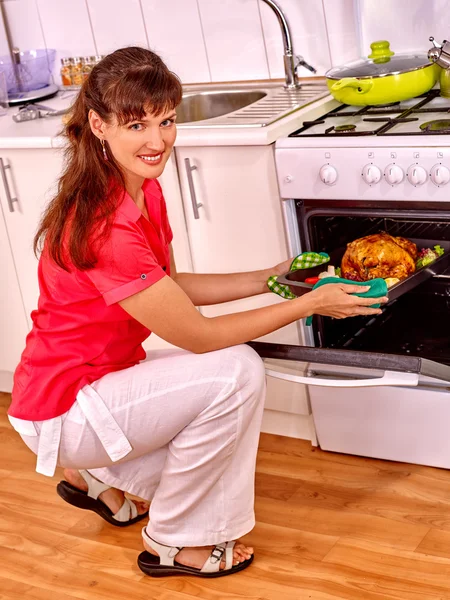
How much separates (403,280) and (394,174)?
0.24m

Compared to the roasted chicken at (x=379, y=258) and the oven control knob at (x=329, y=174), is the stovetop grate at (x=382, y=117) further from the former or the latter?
the roasted chicken at (x=379, y=258)

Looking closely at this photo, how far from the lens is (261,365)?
1.93 meters

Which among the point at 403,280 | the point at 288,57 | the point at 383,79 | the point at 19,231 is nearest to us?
the point at 403,280

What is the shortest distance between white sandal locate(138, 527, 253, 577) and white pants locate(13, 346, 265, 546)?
0.03 metres

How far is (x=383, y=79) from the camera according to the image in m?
2.17

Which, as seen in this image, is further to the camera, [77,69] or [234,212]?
[77,69]

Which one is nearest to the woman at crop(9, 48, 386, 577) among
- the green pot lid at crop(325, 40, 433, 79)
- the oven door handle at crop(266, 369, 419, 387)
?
the oven door handle at crop(266, 369, 419, 387)

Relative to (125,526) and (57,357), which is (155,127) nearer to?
(57,357)

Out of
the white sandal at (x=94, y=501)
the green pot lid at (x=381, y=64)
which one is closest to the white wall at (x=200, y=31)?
the green pot lid at (x=381, y=64)

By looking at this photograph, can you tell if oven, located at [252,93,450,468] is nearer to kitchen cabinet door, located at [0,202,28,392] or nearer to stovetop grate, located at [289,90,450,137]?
stovetop grate, located at [289,90,450,137]

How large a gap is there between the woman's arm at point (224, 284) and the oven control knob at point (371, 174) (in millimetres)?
255

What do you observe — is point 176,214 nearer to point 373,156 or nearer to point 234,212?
point 234,212

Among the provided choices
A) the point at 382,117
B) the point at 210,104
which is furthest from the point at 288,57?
the point at 382,117

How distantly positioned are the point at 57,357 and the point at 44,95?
4.61 feet
